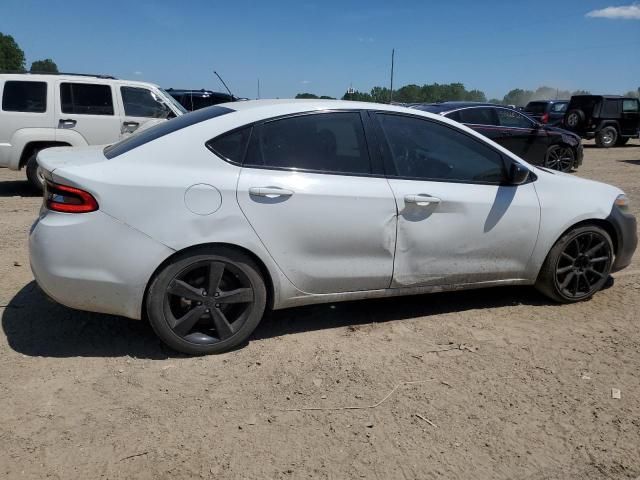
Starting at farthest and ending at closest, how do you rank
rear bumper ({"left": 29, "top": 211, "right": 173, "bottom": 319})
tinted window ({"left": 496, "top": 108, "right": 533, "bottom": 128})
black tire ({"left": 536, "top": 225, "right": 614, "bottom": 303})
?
1. tinted window ({"left": 496, "top": 108, "right": 533, "bottom": 128})
2. black tire ({"left": 536, "top": 225, "right": 614, "bottom": 303})
3. rear bumper ({"left": 29, "top": 211, "right": 173, "bottom": 319})

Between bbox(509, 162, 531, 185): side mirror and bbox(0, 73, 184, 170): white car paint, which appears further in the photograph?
bbox(0, 73, 184, 170): white car paint

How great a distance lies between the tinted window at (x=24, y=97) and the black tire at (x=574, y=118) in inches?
667

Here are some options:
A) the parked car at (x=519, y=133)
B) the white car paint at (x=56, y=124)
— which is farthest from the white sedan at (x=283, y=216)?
the parked car at (x=519, y=133)

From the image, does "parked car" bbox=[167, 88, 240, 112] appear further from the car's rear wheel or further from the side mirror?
the side mirror

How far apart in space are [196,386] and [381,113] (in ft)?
6.96

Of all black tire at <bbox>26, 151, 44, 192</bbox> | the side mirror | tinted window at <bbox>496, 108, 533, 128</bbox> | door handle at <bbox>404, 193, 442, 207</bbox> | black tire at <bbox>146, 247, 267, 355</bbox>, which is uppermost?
tinted window at <bbox>496, 108, 533, 128</bbox>

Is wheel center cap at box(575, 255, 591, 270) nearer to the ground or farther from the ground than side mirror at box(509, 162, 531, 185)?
nearer to the ground

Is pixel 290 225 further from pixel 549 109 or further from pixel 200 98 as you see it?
pixel 549 109

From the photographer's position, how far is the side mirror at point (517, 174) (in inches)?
157

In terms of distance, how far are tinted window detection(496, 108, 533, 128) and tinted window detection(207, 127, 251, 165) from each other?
900 centimetres

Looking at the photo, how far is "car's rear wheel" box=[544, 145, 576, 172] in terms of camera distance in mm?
12062

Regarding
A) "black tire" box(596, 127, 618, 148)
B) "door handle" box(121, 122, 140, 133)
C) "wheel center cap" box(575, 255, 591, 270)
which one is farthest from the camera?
"black tire" box(596, 127, 618, 148)

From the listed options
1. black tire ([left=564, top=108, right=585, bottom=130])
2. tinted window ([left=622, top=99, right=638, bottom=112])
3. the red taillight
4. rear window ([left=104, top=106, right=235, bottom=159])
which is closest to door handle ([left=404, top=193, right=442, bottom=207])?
rear window ([left=104, top=106, right=235, bottom=159])

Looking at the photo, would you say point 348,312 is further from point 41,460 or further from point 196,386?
point 41,460
